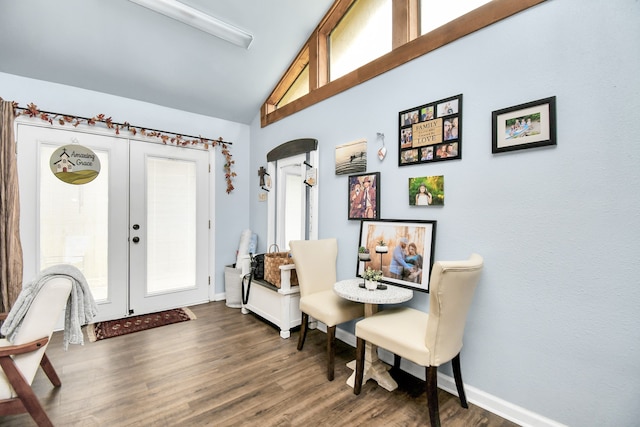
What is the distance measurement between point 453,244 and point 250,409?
1797 mm

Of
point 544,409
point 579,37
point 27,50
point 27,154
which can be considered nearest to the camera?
point 579,37

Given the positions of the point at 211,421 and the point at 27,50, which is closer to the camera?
the point at 211,421

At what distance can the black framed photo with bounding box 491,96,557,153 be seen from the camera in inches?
62.7

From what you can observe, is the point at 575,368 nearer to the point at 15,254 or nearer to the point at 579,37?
the point at 579,37

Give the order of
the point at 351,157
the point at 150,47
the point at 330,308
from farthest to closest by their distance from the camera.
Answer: the point at 150,47, the point at 351,157, the point at 330,308

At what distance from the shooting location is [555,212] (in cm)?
159

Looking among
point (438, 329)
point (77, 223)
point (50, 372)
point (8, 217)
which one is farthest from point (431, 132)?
point (8, 217)

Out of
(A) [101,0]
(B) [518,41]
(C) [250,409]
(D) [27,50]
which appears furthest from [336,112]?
(D) [27,50]

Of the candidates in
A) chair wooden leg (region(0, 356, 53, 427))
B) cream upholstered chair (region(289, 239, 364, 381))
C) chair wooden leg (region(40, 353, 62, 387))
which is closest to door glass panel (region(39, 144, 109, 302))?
chair wooden leg (region(40, 353, 62, 387))

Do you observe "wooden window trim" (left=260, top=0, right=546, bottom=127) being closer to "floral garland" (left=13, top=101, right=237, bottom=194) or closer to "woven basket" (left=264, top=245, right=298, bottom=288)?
"floral garland" (left=13, top=101, right=237, bottom=194)

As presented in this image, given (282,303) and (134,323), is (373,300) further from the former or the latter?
(134,323)

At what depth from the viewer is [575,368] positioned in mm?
1522

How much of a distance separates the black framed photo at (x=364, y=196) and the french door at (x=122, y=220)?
2283mm

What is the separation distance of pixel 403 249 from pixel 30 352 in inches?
96.8
